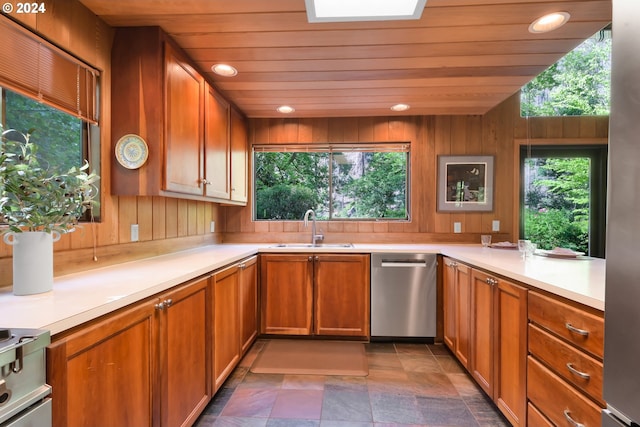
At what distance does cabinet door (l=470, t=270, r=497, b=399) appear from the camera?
1736 mm

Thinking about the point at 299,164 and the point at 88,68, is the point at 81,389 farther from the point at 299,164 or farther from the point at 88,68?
the point at 299,164

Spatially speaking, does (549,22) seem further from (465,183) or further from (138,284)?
(138,284)

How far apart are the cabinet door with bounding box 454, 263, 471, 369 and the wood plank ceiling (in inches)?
Answer: 57.3

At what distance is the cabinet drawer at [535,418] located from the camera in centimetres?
127

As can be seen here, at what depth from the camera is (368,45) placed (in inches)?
69.9

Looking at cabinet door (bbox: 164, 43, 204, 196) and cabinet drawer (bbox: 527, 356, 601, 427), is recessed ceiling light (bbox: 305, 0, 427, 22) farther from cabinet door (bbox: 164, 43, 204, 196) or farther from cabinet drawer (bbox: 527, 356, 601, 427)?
cabinet drawer (bbox: 527, 356, 601, 427)

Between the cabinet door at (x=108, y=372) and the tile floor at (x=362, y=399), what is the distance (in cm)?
72

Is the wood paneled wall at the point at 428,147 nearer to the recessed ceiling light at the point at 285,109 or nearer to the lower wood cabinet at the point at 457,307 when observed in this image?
the recessed ceiling light at the point at 285,109

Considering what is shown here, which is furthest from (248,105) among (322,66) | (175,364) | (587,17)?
(587,17)

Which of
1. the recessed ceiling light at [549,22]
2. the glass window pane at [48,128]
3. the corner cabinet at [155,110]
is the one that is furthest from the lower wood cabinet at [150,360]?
the recessed ceiling light at [549,22]

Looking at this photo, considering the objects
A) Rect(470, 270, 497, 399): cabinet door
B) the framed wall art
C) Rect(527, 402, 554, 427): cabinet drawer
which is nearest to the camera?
Rect(527, 402, 554, 427): cabinet drawer

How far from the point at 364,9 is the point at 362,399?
221 cm

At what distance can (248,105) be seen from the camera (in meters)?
2.79

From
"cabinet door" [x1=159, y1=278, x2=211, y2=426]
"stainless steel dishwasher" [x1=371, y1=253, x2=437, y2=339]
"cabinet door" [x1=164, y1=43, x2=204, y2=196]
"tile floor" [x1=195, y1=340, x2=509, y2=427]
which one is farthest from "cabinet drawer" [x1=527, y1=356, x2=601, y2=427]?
"cabinet door" [x1=164, y1=43, x2=204, y2=196]
